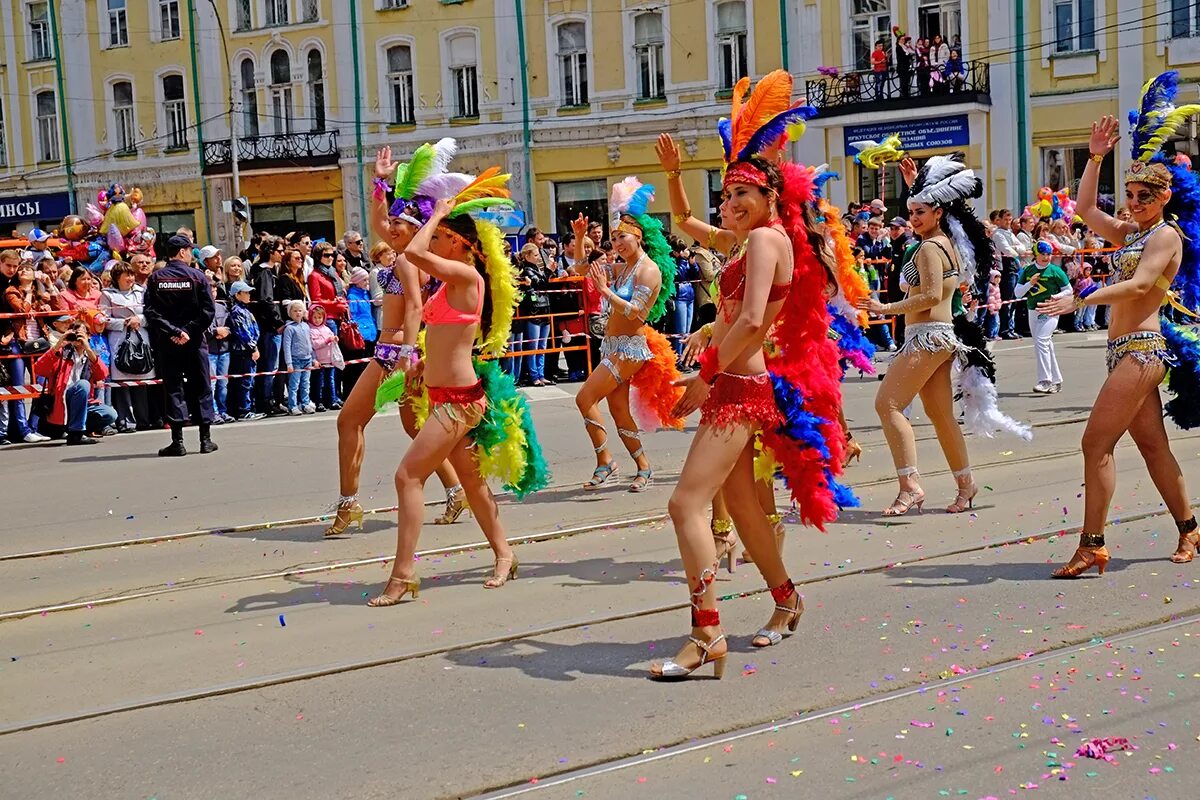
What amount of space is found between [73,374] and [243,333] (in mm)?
1994

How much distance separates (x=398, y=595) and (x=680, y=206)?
8.20 feet

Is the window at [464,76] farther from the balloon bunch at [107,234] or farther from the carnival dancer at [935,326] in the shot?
the carnival dancer at [935,326]

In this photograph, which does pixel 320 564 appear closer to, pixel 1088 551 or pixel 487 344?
pixel 487 344

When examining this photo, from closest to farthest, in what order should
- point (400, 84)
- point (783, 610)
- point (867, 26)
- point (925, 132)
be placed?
point (783, 610) < point (925, 132) < point (867, 26) < point (400, 84)

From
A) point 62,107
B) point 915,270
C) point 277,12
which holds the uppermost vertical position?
point 277,12

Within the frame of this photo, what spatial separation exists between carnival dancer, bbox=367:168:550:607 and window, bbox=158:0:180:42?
3556cm

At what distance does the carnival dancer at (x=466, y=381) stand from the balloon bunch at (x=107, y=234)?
12256mm

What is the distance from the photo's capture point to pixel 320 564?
8.16 metres

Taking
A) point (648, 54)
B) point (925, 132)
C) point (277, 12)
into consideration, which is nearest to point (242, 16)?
point (277, 12)

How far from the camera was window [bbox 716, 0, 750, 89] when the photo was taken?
34.5 metres

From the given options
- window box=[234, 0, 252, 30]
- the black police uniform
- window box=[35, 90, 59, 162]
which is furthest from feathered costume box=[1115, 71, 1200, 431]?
window box=[35, 90, 59, 162]

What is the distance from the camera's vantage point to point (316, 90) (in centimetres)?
3881

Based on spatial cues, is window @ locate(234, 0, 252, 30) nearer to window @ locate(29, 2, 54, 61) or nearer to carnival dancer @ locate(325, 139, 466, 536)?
window @ locate(29, 2, 54, 61)

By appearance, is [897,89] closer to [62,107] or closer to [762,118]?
[62,107]
